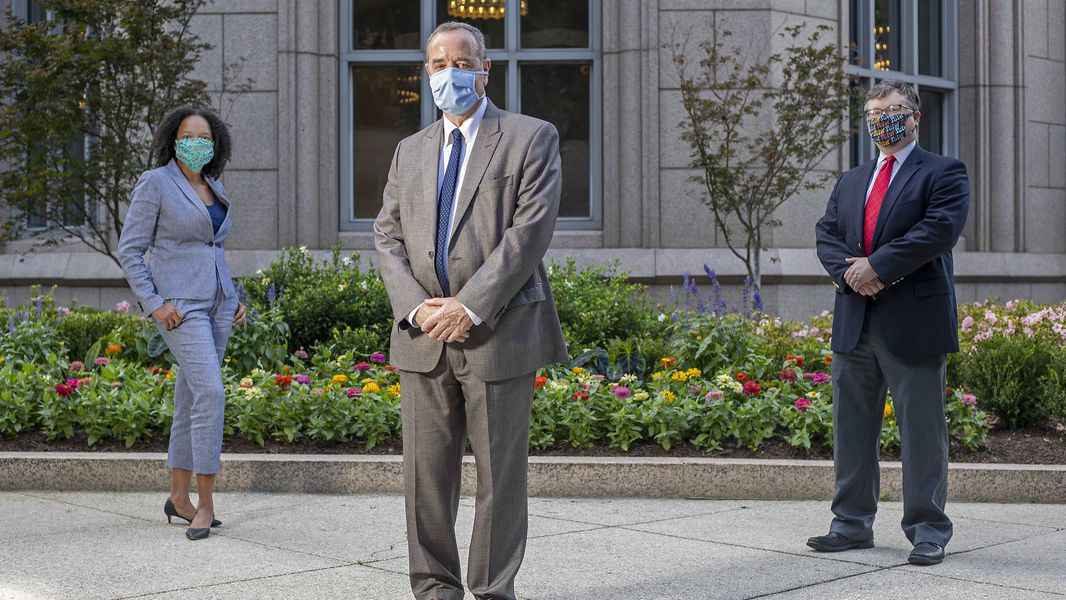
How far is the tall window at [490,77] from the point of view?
44.2 ft

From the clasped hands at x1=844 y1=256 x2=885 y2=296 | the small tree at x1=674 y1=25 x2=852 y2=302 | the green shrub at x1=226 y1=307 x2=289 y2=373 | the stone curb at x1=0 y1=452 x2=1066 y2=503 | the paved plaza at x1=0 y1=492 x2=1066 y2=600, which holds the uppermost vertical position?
the small tree at x1=674 y1=25 x2=852 y2=302

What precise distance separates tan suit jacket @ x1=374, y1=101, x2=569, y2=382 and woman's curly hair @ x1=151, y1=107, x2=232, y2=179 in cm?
229

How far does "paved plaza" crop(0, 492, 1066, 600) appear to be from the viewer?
5141 mm

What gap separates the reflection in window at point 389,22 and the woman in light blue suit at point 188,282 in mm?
7130

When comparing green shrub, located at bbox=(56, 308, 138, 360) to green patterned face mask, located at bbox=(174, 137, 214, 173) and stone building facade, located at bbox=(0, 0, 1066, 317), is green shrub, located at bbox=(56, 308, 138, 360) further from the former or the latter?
green patterned face mask, located at bbox=(174, 137, 214, 173)

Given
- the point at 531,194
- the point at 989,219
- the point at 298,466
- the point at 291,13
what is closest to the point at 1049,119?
the point at 989,219

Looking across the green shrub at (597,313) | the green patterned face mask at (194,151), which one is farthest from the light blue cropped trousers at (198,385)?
the green shrub at (597,313)

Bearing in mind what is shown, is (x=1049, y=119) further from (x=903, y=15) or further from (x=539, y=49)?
(x=539, y=49)

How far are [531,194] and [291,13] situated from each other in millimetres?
9155

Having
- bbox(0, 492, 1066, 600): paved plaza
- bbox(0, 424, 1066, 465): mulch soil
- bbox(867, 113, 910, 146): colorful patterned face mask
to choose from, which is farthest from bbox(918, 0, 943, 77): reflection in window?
bbox(867, 113, 910, 146): colorful patterned face mask

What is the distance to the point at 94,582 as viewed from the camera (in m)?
5.21

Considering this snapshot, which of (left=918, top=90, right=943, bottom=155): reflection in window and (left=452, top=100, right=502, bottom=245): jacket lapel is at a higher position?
(left=918, top=90, right=943, bottom=155): reflection in window

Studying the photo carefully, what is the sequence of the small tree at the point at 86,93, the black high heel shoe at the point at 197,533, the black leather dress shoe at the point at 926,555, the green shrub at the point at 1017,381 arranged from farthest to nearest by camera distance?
the small tree at the point at 86,93, the green shrub at the point at 1017,381, the black high heel shoe at the point at 197,533, the black leather dress shoe at the point at 926,555

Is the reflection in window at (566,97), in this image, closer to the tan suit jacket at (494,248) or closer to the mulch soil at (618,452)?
the mulch soil at (618,452)
